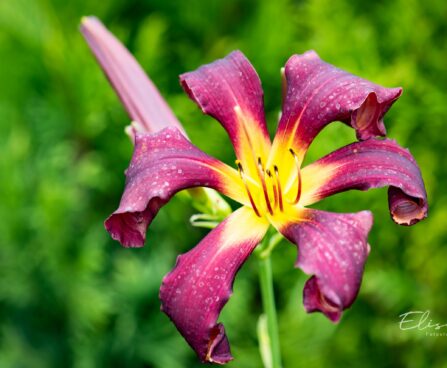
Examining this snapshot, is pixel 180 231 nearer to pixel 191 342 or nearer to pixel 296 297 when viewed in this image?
pixel 296 297

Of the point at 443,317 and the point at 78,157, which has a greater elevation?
the point at 78,157

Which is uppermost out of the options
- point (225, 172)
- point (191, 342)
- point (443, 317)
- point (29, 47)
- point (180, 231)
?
point (29, 47)

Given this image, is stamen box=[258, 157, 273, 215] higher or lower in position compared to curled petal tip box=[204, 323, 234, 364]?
higher

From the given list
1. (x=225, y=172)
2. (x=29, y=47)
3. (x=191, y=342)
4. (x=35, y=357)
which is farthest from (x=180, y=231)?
(x=191, y=342)

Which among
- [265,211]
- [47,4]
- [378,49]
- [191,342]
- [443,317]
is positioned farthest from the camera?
[47,4]
